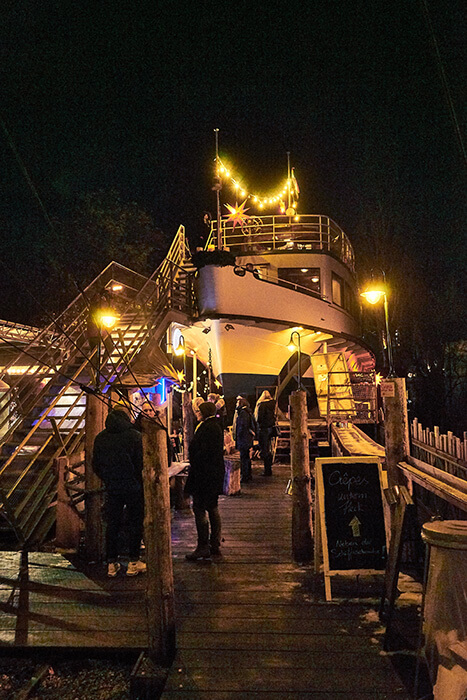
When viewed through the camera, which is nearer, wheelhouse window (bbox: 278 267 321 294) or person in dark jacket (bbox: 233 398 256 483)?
person in dark jacket (bbox: 233 398 256 483)

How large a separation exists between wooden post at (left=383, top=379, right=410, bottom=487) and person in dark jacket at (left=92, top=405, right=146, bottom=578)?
9.41ft

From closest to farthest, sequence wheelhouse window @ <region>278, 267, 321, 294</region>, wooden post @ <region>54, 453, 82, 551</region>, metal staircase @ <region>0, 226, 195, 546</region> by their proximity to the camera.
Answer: wooden post @ <region>54, 453, 82, 551</region>
metal staircase @ <region>0, 226, 195, 546</region>
wheelhouse window @ <region>278, 267, 321, 294</region>

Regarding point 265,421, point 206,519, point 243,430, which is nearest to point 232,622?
point 206,519

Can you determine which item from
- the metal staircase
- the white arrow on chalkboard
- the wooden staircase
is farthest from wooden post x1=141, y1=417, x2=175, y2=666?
the wooden staircase

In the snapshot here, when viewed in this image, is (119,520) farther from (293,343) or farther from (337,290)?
(337,290)

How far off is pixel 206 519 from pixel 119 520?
3.59ft

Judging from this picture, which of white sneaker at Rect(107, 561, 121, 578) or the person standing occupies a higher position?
the person standing

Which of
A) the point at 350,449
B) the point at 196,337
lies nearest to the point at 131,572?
the point at 350,449

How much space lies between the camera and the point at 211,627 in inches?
159

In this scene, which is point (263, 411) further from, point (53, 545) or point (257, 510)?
point (53, 545)

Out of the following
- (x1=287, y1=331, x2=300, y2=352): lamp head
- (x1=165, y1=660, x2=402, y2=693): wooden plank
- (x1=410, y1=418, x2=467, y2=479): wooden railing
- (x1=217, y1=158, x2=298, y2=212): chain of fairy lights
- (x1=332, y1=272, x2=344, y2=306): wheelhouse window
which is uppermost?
(x1=217, y1=158, x2=298, y2=212): chain of fairy lights

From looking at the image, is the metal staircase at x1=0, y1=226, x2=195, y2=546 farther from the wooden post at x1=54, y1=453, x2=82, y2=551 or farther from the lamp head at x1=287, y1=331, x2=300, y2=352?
the lamp head at x1=287, y1=331, x2=300, y2=352

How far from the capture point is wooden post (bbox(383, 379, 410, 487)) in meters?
5.23

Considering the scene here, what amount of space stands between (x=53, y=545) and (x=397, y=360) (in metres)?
30.7
